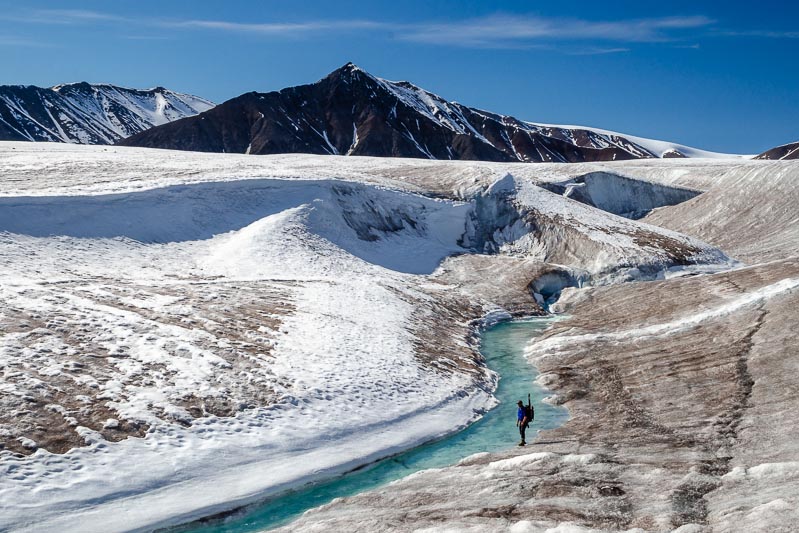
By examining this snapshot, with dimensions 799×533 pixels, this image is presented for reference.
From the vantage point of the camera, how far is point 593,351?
34156 millimetres

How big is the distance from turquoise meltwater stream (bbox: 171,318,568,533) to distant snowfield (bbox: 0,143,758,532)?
1.72 ft

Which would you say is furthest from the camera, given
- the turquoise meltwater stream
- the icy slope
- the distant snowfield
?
the icy slope

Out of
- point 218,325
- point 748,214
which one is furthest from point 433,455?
point 748,214

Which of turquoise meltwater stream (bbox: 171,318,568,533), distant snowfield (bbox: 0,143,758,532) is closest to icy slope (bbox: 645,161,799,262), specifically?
distant snowfield (bbox: 0,143,758,532)

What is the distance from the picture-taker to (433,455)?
2345cm

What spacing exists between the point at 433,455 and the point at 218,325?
39.8 ft

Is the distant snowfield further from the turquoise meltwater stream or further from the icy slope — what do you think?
the icy slope

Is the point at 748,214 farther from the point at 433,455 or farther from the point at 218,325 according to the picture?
the point at 218,325

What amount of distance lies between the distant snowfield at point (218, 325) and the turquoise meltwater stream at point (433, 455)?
0.53m

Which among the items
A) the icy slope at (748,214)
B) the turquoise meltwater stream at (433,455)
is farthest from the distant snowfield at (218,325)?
the icy slope at (748,214)

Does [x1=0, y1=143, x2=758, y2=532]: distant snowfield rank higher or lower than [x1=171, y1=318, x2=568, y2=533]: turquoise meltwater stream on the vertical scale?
higher

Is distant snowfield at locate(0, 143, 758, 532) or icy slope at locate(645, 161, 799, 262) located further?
icy slope at locate(645, 161, 799, 262)

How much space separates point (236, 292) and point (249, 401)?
1395 cm

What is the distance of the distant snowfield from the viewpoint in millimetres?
19312
